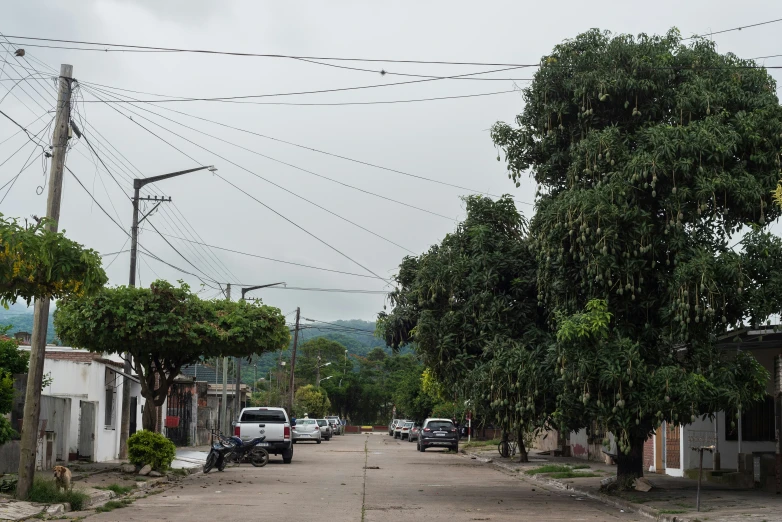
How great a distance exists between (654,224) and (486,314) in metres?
4.07

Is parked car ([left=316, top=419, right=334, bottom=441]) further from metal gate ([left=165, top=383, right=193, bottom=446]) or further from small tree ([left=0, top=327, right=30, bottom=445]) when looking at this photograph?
small tree ([left=0, top=327, right=30, bottom=445])

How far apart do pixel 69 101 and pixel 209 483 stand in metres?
10.5

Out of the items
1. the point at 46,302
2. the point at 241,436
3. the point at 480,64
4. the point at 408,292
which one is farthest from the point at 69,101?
the point at 241,436

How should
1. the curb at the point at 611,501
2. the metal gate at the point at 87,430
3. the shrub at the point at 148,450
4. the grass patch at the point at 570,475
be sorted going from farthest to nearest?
the metal gate at the point at 87,430 → the grass patch at the point at 570,475 → the shrub at the point at 148,450 → the curb at the point at 611,501

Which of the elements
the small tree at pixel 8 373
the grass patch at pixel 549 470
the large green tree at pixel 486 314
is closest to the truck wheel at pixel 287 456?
the grass patch at pixel 549 470

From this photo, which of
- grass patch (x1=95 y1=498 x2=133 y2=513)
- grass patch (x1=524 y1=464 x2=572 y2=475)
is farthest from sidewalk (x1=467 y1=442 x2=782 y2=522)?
grass patch (x1=95 y1=498 x2=133 y2=513)

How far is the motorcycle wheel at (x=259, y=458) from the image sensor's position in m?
32.2

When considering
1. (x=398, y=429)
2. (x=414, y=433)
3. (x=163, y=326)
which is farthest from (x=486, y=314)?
(x=398, y=429)

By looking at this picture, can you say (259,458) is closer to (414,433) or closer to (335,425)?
(414,433)

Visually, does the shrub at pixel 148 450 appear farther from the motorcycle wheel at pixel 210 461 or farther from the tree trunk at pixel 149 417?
the motorcycle wheel at pixel 210 461

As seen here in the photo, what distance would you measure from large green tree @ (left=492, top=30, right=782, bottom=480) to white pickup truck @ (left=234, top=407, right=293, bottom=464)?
16.1 m

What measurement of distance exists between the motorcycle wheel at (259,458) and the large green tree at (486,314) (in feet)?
36.8

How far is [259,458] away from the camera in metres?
32.4

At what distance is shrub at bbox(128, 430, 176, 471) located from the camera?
25469 mm
